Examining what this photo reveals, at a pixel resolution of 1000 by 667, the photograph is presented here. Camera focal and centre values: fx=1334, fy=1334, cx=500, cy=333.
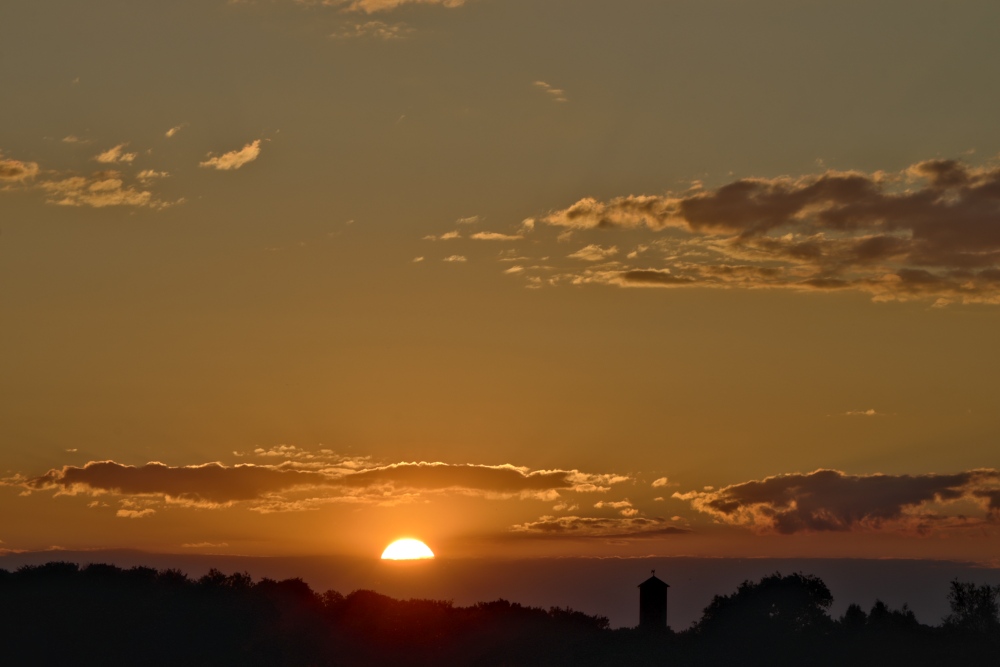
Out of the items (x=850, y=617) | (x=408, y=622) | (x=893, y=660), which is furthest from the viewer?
(x=408, y=622)

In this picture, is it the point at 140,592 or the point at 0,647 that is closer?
the point at 0,647

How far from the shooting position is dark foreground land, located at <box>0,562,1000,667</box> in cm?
10281

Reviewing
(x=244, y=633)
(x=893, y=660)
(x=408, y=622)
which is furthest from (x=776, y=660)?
(x=244, y=633)

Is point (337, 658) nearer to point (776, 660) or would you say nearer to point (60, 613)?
point (60, 613)

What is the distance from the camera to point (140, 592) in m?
120

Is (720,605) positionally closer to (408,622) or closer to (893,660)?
(893,660)

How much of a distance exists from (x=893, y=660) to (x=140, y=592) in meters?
65.1

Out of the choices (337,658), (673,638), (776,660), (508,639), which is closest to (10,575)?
(337,658)

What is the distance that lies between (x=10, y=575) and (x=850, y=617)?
75675 mm

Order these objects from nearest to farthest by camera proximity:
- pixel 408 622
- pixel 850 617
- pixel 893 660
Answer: pixel 893 660 → pixel 850 617 → pixel 408 622

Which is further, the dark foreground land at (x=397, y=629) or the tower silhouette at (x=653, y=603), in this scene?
the tower silhouette at (x=653, y=603)

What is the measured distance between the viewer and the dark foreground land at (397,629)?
337 feet

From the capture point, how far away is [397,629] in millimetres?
114562

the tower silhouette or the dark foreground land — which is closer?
the dark foreground land
